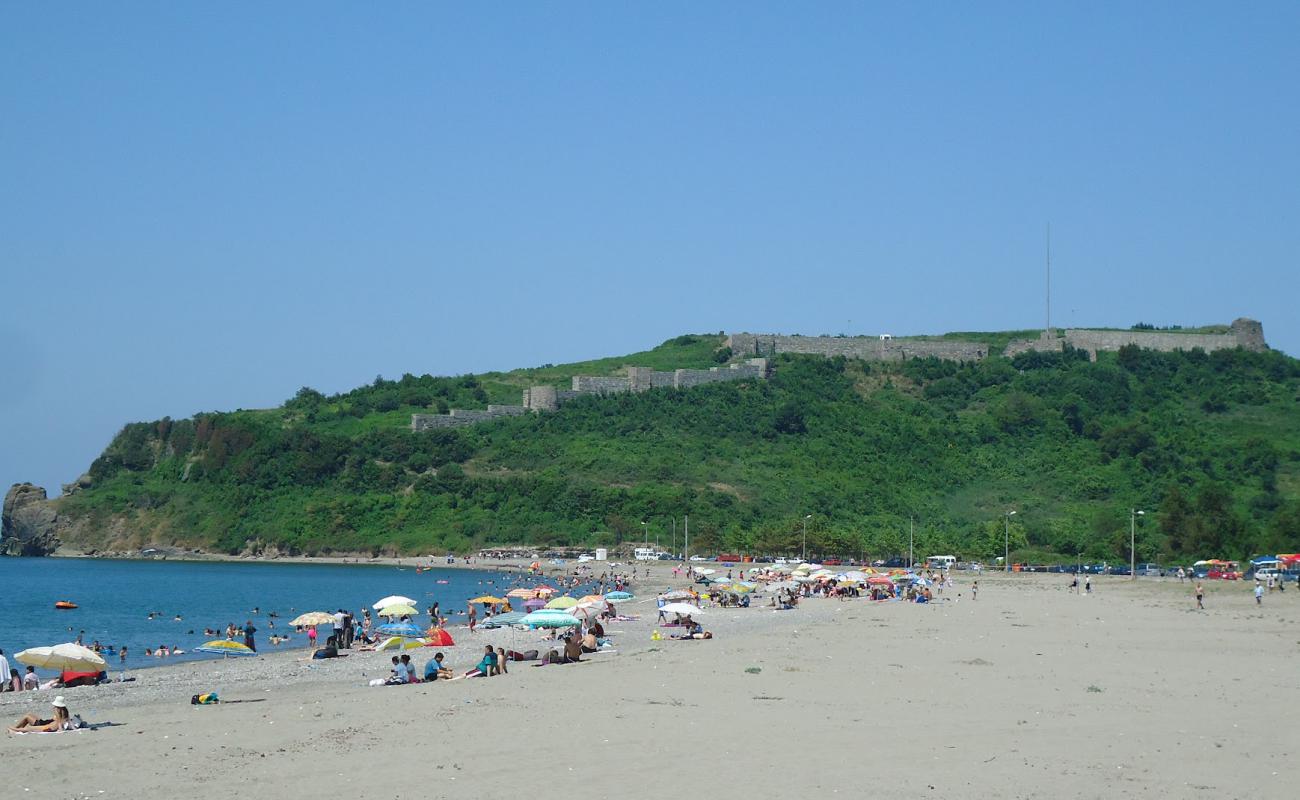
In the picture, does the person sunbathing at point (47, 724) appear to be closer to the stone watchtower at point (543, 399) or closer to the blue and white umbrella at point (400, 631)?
the blue and white umbrella at point (400, 631)

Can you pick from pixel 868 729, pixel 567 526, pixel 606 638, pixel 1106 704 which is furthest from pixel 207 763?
pixel 567 526

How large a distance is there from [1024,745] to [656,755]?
13.1 ft

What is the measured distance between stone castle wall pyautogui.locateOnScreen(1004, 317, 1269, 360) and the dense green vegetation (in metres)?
2.43

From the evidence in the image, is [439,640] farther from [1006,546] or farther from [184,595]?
[1006,546]

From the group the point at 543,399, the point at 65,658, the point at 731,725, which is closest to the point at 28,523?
the point at 543,399

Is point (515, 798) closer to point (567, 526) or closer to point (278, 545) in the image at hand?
point (567, 526)

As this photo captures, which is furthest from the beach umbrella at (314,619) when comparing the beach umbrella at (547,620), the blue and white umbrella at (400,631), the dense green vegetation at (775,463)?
the dense green vegetation at (775,463)

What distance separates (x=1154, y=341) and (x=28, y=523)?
90.2m

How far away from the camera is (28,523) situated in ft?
367

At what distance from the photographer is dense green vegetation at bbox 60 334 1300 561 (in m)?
83.8

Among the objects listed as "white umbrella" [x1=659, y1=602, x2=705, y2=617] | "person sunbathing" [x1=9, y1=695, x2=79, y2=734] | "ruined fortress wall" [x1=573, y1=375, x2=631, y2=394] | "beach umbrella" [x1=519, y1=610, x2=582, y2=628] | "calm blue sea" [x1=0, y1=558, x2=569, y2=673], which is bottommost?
"calm blue sea" [x1=0, y1=558, x2=569, y2=673]

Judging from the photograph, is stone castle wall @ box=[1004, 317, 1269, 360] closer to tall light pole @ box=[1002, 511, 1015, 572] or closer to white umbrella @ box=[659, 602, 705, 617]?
tall light pole @ box=[1002, 511, 1015, 572]

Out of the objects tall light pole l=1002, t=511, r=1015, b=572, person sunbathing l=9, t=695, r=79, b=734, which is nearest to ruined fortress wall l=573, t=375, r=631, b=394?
tall light pole l=1002, t=511, r=1015, b=572

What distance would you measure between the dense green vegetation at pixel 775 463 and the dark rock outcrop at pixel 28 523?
199 centimetres
